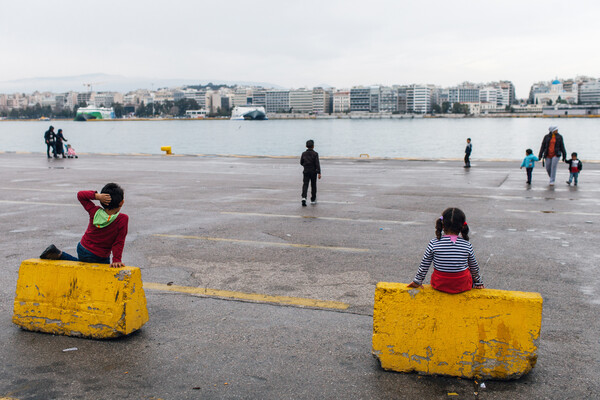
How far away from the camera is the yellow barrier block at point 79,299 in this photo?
4.99 meters

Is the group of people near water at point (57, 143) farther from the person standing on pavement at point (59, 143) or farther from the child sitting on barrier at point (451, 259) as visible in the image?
the child sitting on barrier at point (451, 259)

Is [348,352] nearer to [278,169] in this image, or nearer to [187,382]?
[187,382]

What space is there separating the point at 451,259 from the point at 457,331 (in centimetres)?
55

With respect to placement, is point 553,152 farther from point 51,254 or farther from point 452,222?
point 51,254

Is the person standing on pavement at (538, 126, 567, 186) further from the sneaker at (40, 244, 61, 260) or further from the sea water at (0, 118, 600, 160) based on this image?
the sea water at (0, 118, 600, 160)

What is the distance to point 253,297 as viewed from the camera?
6.18m

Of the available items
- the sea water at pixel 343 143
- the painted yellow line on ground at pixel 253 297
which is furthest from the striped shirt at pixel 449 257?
the sea water at pixel 343 143

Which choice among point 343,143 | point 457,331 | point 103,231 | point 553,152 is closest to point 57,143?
point 553,152

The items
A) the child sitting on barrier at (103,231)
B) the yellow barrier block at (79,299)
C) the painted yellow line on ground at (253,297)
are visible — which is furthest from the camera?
the painted yellow line on ground at (253,297)

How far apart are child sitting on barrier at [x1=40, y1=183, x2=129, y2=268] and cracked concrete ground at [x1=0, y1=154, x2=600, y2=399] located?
75cm

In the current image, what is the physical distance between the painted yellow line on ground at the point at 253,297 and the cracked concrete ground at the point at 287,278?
141 mm

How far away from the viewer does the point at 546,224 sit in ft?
34.8

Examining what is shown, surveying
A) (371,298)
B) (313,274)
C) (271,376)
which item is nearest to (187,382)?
(271,376)

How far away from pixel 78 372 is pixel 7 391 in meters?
0.50
